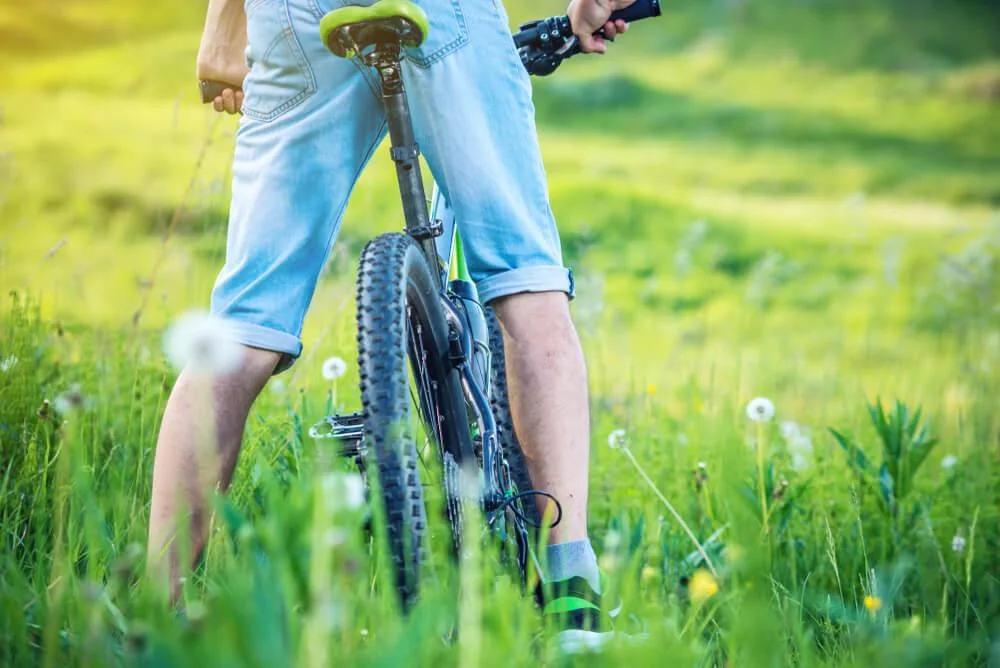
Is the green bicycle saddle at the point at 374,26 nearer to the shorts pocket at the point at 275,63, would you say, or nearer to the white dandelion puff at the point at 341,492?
the shorts pocket at the point at 275,63

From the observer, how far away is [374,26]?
149 cm

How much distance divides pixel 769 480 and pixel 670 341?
4973 millimetres

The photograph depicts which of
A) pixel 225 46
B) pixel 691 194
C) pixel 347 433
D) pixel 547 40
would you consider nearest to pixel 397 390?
pixel 347 433

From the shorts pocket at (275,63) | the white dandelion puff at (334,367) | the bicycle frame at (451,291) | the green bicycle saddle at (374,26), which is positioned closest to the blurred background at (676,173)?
the white dandelion puff at (334,367)

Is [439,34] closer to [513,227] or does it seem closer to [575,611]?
[513,227]

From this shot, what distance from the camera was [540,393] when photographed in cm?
172

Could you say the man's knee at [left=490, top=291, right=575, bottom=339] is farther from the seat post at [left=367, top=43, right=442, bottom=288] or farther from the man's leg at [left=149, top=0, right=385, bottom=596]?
the man's leg at [left=149, top=0, right=385, bottom=596]

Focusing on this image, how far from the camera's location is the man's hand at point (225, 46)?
187cm

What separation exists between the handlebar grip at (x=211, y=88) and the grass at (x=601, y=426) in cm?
57

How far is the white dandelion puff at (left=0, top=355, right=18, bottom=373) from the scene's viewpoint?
2.07m

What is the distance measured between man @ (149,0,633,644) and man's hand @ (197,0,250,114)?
18 cm

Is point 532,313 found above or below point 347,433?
above

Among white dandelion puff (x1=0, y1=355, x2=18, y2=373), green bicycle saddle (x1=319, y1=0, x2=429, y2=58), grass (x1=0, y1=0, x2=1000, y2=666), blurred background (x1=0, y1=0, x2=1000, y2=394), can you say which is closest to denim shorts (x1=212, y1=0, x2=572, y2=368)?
green bicycle saddle (x1=319, y1=0, x2=429, y2=58)

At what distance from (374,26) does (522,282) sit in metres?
0.45
